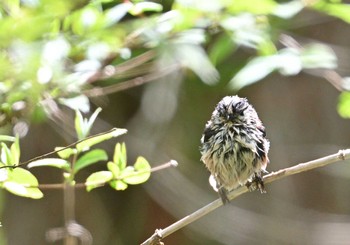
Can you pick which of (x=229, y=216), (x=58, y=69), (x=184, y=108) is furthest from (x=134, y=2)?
(x=229, y=216)

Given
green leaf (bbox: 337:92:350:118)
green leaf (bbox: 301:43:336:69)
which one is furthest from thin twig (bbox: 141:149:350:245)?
green leaf (bbox: 301:43:336:69)

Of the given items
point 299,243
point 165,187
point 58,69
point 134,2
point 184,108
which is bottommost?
point 58,69

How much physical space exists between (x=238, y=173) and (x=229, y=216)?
2.40m

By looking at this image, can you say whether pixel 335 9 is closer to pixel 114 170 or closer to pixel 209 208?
pixel 209 208

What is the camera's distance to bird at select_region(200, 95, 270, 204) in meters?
3.24

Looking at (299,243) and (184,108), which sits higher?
(184,108)

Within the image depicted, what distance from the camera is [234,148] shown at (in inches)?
129

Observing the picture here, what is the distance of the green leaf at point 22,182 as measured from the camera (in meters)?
2.08

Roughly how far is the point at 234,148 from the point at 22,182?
138 cm

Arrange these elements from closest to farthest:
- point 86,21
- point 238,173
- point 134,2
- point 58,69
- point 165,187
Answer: point 58,69 < point 86,21 < point 134,2 < point 238,173 < point 165,187

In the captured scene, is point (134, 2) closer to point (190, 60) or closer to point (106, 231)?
point (190, 60)

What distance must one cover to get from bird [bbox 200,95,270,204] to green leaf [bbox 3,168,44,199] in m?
1.24

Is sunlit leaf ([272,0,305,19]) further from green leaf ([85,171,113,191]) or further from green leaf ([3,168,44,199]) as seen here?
green leaf ([3,168,44,199])

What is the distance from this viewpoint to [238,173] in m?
3.24
